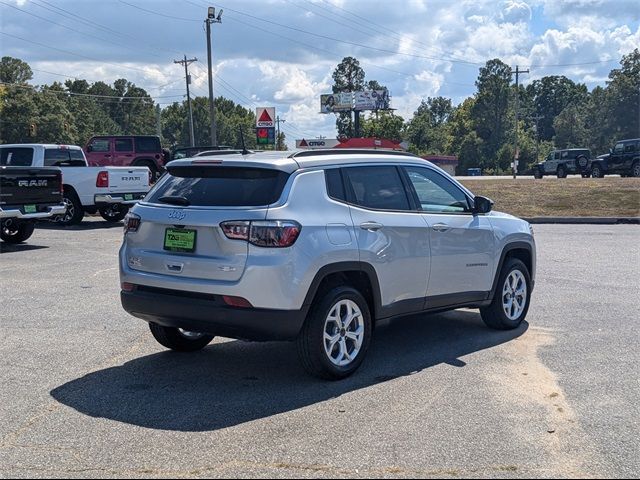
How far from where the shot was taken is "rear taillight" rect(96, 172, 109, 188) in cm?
1831

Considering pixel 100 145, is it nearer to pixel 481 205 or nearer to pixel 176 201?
pixel 481 205

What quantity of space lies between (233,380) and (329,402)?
943mm

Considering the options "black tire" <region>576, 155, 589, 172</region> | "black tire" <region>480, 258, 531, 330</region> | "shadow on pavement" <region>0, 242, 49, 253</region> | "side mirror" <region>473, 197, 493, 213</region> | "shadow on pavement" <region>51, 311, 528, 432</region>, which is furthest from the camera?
"black tire" <region>576, 155, 589, 172</region>

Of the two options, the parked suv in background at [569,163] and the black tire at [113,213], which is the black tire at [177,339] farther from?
the parked suv in background at [569,163]

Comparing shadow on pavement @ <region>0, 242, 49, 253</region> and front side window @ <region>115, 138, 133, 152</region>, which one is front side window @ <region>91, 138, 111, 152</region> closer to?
front side window @ <region>115, 138, 133, 152</region>

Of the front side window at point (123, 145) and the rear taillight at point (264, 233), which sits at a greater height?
the front side window at point (123, 145)

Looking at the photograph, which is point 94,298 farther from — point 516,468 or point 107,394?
point 516,468

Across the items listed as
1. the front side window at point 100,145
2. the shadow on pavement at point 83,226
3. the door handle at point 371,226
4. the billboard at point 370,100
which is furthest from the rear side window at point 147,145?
the billboard at point 370,100

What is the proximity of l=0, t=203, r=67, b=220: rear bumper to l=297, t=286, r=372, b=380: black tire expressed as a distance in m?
10.1

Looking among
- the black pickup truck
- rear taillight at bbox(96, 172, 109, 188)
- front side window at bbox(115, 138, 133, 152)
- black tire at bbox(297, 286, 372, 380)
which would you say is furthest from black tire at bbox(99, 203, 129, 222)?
black tire at bbox(297, 286, 372, 380)

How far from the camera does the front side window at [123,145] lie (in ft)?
95.0

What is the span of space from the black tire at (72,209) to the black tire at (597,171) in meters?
29.4

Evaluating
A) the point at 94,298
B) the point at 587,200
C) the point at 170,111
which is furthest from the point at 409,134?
the point at 94,298

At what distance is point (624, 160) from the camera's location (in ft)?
122
